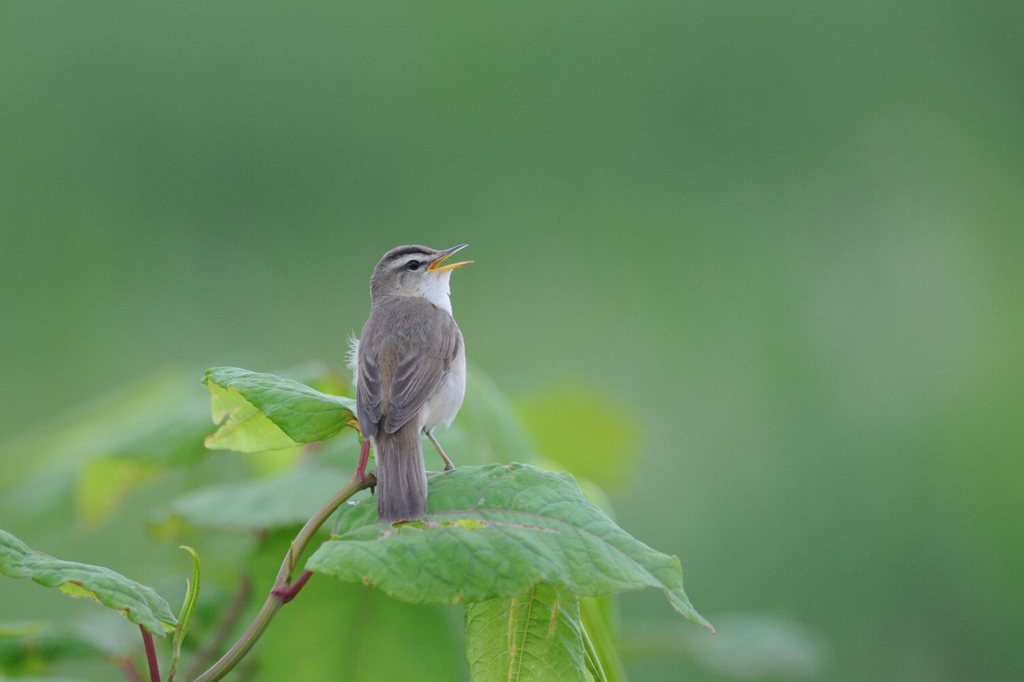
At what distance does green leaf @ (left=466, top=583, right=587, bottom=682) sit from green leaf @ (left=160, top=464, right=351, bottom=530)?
422 mm

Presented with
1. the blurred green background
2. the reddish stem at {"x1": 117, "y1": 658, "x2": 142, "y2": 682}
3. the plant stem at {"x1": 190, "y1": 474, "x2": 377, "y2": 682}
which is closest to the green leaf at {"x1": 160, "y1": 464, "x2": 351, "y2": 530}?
A: the reddish stem at {"x1": 117, "y1": 658, "x2": 142, "y2": 682}

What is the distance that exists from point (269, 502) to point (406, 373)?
609 mm

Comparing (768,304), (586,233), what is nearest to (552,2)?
(586,233)

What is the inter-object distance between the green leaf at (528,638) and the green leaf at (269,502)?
1.38ft

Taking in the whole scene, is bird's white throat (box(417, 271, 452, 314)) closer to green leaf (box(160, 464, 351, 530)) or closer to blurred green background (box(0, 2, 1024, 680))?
green leaf (box(160, 464, 351, 530))

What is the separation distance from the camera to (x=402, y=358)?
100 inches

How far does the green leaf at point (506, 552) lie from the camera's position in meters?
1.28

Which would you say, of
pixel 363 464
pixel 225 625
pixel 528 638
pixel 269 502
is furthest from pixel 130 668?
pixel 528 638

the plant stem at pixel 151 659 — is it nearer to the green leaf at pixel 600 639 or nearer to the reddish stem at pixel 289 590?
the reddish stem at pixel 289 590

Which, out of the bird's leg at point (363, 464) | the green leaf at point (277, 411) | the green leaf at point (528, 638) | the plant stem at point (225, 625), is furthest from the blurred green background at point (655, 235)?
the green leaf at point (528, 638)

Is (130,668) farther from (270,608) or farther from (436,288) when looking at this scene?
(436,288)

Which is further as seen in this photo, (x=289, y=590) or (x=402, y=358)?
(x=402, y=358)

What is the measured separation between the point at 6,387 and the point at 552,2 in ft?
14.9

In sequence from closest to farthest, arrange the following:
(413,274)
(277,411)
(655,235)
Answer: (277,411) → (413,274) → (655,235)
